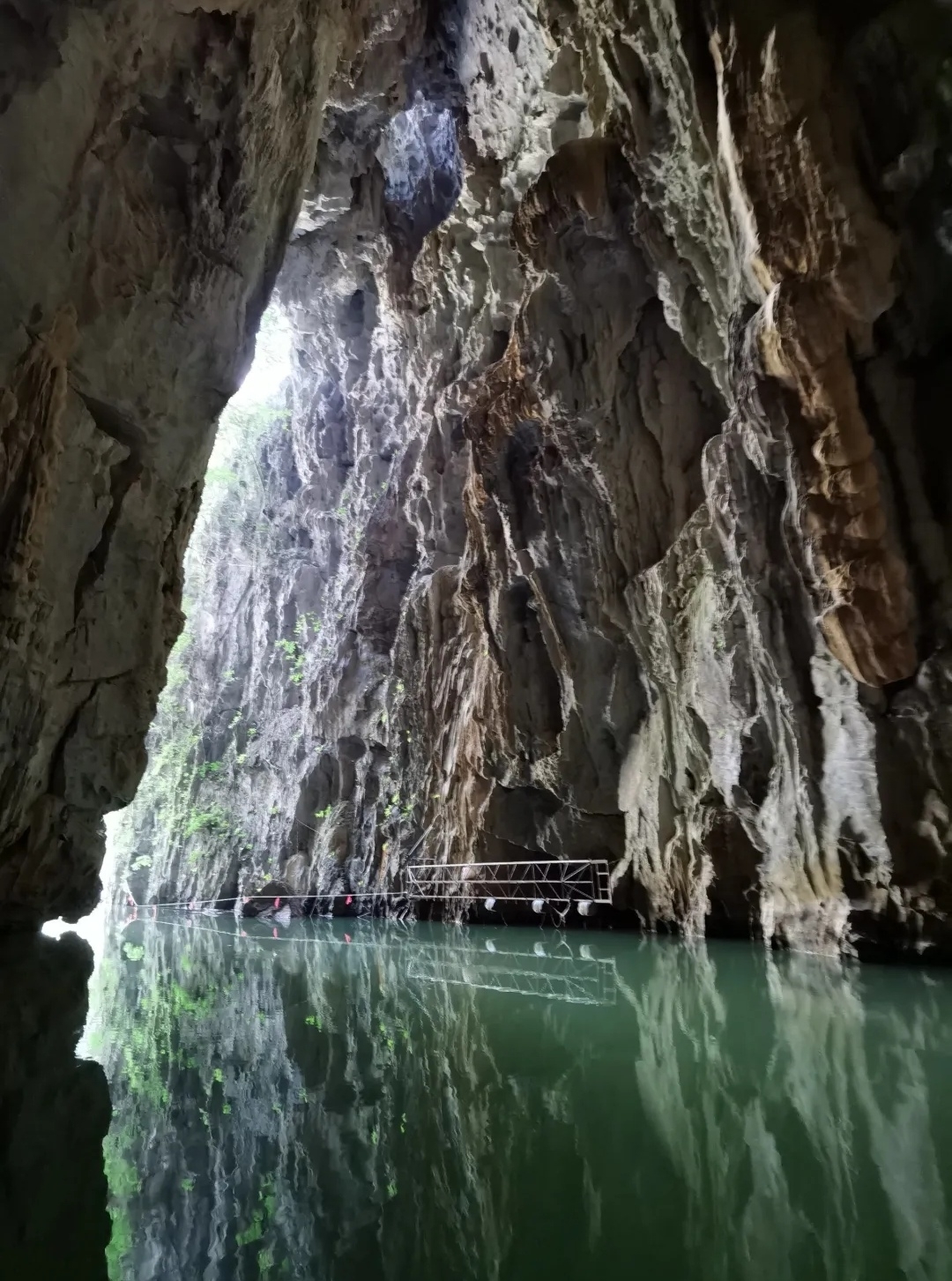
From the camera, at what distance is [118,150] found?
26.4ft

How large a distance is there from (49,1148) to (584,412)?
1056 centimetres

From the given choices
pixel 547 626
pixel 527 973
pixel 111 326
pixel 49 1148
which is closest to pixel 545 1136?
pixel 49 1148

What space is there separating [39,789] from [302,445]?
671 inches

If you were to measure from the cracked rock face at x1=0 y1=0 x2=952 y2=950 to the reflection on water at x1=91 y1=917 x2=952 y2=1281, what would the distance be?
3.26 meters

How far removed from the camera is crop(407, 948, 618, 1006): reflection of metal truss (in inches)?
304

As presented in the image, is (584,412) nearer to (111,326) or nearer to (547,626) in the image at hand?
(547,626)

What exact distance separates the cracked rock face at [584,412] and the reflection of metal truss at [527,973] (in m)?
2.57

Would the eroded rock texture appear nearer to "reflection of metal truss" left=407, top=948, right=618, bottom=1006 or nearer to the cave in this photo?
the cave

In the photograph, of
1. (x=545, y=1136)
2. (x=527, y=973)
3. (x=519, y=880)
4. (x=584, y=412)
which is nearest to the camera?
(x=545, y=1136)

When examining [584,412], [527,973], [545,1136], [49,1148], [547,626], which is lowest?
[49,1148]

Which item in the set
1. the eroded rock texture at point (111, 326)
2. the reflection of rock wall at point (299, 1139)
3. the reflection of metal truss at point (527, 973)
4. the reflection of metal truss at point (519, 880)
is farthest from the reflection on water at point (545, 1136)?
the reflection of metal truss at point (519, 880)

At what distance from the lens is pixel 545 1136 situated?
357 centimetres

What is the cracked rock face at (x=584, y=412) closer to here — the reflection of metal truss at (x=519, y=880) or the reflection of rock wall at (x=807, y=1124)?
the reflection of metal truss at (x=519, y=880)

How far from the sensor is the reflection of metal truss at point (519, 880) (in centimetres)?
1463
